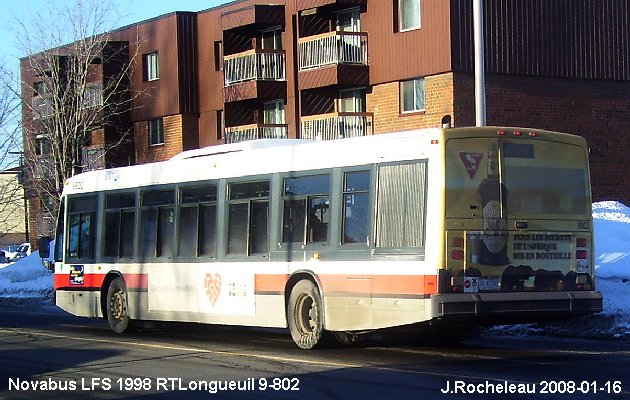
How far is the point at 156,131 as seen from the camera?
50.7 m

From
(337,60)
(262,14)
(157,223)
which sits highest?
(262,14)

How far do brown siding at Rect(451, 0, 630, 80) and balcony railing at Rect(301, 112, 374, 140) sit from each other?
4.75 metres

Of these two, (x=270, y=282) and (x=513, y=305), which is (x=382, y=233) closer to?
(x=513, y=305)

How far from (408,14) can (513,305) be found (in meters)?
23.4

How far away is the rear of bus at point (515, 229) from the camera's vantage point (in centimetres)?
1455

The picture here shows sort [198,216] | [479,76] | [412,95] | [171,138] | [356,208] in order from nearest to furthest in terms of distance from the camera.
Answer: [356,208]
[198,216]
[479,76]
[412,95]
[171,138]

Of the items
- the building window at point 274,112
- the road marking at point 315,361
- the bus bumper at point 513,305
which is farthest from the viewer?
the building window at point 274,112

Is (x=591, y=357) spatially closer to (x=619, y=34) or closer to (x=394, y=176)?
(x=394, y=176)

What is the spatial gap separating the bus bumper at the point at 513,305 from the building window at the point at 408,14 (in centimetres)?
2211

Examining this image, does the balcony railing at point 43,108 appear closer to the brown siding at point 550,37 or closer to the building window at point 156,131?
the building window at point 156,131

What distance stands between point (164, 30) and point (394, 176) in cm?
3495

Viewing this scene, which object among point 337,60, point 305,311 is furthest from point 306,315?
point 337,60

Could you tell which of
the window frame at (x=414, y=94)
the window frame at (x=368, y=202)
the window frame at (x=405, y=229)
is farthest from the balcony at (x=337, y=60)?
the window frame at (x=405, y=229)

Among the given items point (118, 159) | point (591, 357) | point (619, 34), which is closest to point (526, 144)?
point (591, 357)
